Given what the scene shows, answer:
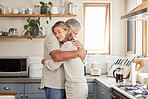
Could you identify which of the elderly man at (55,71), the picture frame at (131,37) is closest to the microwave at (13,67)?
the elderly man at (55,71)

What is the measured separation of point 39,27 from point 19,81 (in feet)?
3.47

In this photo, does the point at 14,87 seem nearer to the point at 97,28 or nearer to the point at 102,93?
the point at 102,93

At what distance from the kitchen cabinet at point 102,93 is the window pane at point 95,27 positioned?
1.21 metres

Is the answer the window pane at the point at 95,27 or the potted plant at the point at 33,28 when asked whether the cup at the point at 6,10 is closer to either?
the potted plant at the point at 33,28

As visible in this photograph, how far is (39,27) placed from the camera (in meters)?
4.43

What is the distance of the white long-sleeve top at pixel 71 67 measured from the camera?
2725 mm

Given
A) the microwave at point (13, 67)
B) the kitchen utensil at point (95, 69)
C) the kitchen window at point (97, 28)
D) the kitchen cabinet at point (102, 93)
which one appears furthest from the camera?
the kitchen window at point (97, 28)

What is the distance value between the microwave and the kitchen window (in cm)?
120

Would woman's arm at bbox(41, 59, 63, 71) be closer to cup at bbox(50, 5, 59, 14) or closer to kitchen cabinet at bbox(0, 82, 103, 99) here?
kitchen cabinet at bbox(0, 82, 103, 99)

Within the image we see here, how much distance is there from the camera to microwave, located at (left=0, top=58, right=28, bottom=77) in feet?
13.3

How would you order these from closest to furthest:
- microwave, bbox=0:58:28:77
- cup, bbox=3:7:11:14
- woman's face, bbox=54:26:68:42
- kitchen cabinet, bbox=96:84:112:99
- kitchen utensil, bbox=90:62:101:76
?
1. woman's face, bbox=54:26:68:42
2. kitchen cabinet, bbox=96:84:112:99
3. microwave, bbox=0:58:28:77
4. kitchen utensil, bbox=90:62:101:76
5. cup, bbox=3:7:11:14

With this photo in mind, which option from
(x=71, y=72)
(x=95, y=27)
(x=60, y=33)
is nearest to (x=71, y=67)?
(x=71, y=72)

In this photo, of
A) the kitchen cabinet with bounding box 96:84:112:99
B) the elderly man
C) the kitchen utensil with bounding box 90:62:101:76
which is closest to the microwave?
the kitchen utensil with bounding box 90:62:101:76

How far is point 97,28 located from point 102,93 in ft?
5.43
